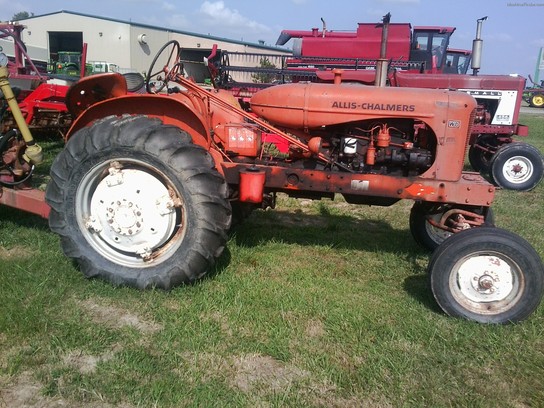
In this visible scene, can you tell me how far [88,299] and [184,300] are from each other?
63 cm

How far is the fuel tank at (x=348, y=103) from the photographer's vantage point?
3424 millimetres

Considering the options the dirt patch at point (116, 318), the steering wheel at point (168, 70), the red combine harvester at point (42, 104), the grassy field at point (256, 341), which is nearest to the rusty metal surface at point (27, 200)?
the grassy field at point (256, 341)

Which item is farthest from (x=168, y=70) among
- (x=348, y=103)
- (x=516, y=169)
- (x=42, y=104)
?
(x=516, y=169)

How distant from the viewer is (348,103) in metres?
3.51

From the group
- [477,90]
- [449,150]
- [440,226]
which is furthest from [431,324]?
[477,90]

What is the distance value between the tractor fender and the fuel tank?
52 cm

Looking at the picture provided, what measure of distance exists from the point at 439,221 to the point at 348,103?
3.76 ft

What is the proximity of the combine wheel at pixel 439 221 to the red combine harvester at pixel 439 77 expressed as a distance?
6.79 feet

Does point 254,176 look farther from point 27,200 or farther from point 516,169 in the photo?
point 516,169

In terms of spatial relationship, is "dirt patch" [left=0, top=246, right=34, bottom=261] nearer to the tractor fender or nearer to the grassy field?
the grassy field

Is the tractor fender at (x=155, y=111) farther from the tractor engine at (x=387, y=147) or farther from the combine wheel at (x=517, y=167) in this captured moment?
the combine wheel at (x=517, y=167)

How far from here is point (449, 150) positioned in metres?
3.43

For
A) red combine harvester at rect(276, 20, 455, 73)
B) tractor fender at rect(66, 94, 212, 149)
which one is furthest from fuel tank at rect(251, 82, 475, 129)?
red combine harvester at rect(276, 20, 455, 73)

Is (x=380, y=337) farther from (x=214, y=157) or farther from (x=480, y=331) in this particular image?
(x=214, y=157)
